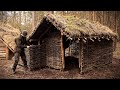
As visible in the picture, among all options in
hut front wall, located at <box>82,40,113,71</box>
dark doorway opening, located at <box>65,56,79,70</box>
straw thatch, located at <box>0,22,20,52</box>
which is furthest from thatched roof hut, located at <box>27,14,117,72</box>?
straw thatch, located at <box>0,22,20,52</box>

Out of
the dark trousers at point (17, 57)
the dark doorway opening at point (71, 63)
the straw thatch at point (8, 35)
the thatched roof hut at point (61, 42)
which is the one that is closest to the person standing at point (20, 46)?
the dark trousers at point (17, 57)

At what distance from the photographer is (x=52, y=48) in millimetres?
12562

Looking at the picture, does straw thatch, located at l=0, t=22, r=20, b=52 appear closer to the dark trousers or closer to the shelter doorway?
the dark trousers

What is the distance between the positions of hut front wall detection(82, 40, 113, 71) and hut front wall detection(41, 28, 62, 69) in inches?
53.6

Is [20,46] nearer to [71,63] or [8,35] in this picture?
[71,63]

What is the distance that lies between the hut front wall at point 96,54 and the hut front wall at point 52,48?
136 cm

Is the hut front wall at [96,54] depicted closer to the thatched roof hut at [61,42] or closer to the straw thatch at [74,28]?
the thatched roof hut at [61,42]

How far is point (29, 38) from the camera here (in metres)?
12.7

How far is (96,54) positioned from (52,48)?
2.51 metres

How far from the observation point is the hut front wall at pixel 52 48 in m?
12.2

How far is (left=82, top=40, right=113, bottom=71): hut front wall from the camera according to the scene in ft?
39.5
